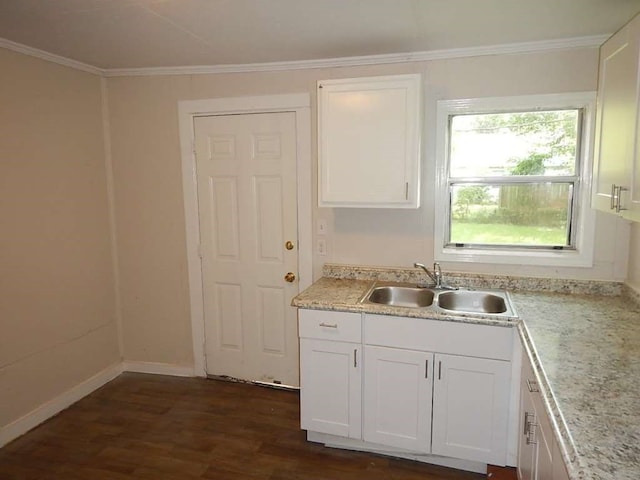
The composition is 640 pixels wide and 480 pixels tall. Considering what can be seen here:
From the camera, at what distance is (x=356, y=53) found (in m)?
2.70

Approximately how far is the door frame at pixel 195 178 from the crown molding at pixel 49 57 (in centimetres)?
68

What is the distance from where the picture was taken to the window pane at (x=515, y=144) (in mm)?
2586

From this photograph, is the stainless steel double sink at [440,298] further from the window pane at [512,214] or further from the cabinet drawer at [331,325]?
the window pane at [512,214]

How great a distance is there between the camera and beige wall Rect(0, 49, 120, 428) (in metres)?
2.60

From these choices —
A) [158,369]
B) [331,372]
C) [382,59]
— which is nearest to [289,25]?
[382,59]

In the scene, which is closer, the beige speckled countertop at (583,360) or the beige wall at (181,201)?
the beige speckled countertop at (583,360)

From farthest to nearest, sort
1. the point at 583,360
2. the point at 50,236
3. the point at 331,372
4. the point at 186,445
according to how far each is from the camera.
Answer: the point at 50,236 < the point at 186,445 < the point at 331,372 < the point at 583,360

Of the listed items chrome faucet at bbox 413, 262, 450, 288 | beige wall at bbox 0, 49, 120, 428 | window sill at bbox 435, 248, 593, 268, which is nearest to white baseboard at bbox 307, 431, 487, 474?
chrome faucet at bbox 413, 262, 450, 288

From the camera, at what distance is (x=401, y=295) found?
274cm

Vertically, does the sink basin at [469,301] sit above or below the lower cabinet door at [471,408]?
above

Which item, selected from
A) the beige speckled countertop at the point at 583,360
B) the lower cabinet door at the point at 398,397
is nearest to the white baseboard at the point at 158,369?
the beige speckled countertop at the point at 583,360

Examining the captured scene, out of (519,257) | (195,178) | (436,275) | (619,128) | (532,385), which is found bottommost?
(532,385)

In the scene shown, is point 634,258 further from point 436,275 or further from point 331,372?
point 331,372

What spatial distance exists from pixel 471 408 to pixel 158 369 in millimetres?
2508
